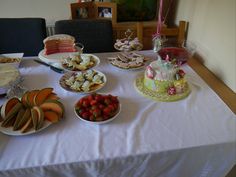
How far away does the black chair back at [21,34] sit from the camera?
4.63 feet

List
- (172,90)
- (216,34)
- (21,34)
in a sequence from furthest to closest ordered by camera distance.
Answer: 1. (21,34)
2. (216,34)
3. (172,90)

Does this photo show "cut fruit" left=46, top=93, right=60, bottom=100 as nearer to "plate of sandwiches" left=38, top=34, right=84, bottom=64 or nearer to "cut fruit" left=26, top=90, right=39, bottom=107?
"cut fruit" left=26, top=90, right=39, bottom=107

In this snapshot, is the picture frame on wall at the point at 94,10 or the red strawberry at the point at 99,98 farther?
the picture frame on wall at the point at 94,10

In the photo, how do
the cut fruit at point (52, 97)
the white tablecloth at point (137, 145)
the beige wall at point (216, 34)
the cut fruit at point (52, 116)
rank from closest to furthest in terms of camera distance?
1. the white tablecloth at point (137, 145)
2. the cut fruit at point (52, 116)
3. the cut fruit at point (52, 97)
4. the beige wall at point (216, 34)

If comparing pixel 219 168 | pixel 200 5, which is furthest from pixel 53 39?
pixel 219 168

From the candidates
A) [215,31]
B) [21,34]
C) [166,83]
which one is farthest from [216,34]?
[21,34]

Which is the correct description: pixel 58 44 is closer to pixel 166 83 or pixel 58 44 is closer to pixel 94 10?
pixel 166 83

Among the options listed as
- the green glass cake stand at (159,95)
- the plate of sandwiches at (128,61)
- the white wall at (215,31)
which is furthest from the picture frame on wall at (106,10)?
the green glass cake stand at (159,95)

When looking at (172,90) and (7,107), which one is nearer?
(7,107)

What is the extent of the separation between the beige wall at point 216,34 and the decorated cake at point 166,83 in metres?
0.27

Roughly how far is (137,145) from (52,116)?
0.33 m

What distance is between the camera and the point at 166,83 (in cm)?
95

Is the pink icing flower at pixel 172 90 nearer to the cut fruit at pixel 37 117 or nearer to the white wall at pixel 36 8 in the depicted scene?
the cut fruit at pixel 37 117

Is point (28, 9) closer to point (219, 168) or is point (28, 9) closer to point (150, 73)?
point (150, 73)
